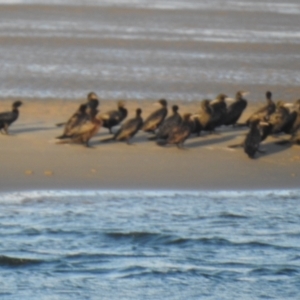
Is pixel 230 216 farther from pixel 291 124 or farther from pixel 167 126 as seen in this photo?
pixel 291 124

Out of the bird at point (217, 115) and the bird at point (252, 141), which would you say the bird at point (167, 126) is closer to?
the bird at point (217, 115)

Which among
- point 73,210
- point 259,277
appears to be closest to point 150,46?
point 73,210

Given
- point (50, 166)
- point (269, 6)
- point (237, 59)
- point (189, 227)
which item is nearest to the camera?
point (189, 227)

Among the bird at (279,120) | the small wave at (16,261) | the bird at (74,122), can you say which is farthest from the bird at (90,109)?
the small wave at (16,261)

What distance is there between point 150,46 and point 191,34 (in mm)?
3483

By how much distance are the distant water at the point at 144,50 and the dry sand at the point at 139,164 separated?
14.1 feet

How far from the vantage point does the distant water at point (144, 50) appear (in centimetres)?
1898

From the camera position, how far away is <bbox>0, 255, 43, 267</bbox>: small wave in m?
8.13

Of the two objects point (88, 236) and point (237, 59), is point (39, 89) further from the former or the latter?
point (88, 236)

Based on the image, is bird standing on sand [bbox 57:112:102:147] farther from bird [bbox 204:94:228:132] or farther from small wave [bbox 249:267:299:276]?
small wave [bbox 249:267:299:276]

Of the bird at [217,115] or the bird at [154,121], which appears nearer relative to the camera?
the bird at [154,121]

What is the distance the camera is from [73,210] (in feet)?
32.1

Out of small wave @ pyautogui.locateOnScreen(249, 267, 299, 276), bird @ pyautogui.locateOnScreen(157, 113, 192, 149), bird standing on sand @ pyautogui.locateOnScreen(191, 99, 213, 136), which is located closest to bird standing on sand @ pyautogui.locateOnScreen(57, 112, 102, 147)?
bird @ pyautogui.locateOnScreen(157, 113, 192, 149)

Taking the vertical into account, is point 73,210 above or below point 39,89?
below
